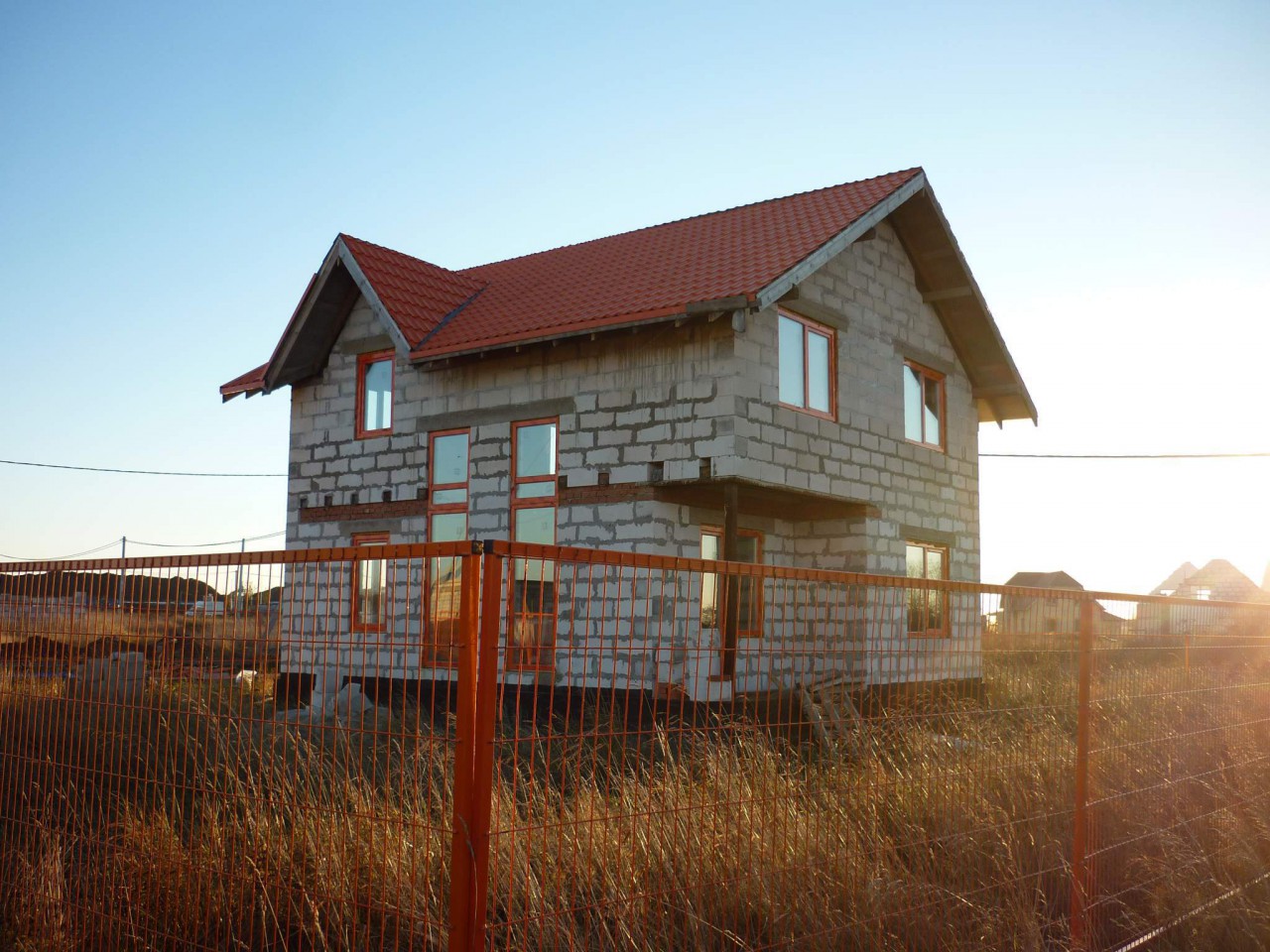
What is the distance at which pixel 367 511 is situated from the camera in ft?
55.8

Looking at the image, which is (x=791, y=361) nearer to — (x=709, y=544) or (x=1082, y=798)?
(x=709, y=544)

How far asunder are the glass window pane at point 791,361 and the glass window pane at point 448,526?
15.7 feet

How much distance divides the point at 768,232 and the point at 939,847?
12.1 m

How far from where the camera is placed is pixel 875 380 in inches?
654

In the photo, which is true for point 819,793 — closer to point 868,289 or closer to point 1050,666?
point 1050,666

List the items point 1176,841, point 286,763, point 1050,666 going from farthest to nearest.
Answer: point 1176,841 → point 1050,666 → point 286,763

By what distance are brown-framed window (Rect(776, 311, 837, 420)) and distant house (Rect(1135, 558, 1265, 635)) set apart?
196 inches

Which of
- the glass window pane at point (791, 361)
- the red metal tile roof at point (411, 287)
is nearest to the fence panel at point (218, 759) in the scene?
the glass window pane at point (791, 361)

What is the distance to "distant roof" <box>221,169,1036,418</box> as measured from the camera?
46.8 ft

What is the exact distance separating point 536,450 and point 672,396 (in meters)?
2.36

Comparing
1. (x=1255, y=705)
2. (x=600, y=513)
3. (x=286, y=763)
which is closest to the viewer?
(x=286, y=763)

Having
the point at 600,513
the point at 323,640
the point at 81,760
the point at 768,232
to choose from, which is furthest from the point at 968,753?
the point at 768,232

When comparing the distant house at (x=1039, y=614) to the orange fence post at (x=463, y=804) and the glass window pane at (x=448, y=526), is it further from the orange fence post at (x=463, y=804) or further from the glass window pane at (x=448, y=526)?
the glass window pane at (x=448, y=526)

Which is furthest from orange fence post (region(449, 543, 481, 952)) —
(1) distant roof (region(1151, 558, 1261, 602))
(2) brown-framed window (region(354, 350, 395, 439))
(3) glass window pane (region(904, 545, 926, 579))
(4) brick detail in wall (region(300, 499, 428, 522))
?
(1) distant roof (region(1151, 558, 1261, 602))
